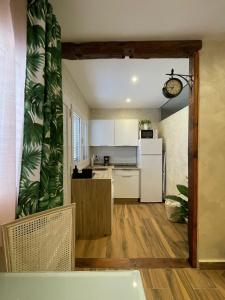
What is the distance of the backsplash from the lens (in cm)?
621

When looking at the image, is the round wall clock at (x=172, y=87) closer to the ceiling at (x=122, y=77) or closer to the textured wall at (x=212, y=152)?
the textured wall at (x=212, y=152)

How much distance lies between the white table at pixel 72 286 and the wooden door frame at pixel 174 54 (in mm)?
1583

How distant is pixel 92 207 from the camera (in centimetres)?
339

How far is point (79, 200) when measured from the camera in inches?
133

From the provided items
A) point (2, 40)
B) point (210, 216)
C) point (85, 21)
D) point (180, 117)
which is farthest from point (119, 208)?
point (2, 40)

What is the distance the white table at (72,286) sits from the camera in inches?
35.5

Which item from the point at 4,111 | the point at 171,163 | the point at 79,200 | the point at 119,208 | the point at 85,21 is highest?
the point at 85,21

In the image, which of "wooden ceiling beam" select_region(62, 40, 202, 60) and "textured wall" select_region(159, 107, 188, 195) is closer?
"wooden ceiling beam" select_region(62, 40, 202, 60)

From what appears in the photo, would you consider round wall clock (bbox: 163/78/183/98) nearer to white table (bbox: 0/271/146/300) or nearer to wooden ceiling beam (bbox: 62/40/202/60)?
wooden ceiling beam (bbox: 62/40/202/60)

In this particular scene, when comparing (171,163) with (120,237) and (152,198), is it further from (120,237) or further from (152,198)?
(120,237)

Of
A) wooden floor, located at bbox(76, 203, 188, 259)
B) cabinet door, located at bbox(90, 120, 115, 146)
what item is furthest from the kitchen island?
cabinet door, located at bbox(90, 120, 115, 146)

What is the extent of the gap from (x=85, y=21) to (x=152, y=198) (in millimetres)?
4226

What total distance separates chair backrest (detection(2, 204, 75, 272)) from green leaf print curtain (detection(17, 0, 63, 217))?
0.16 meters

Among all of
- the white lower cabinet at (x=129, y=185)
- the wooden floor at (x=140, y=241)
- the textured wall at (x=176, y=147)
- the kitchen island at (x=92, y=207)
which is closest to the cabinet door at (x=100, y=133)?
the white lower cabinet at (x=129, y=185)
